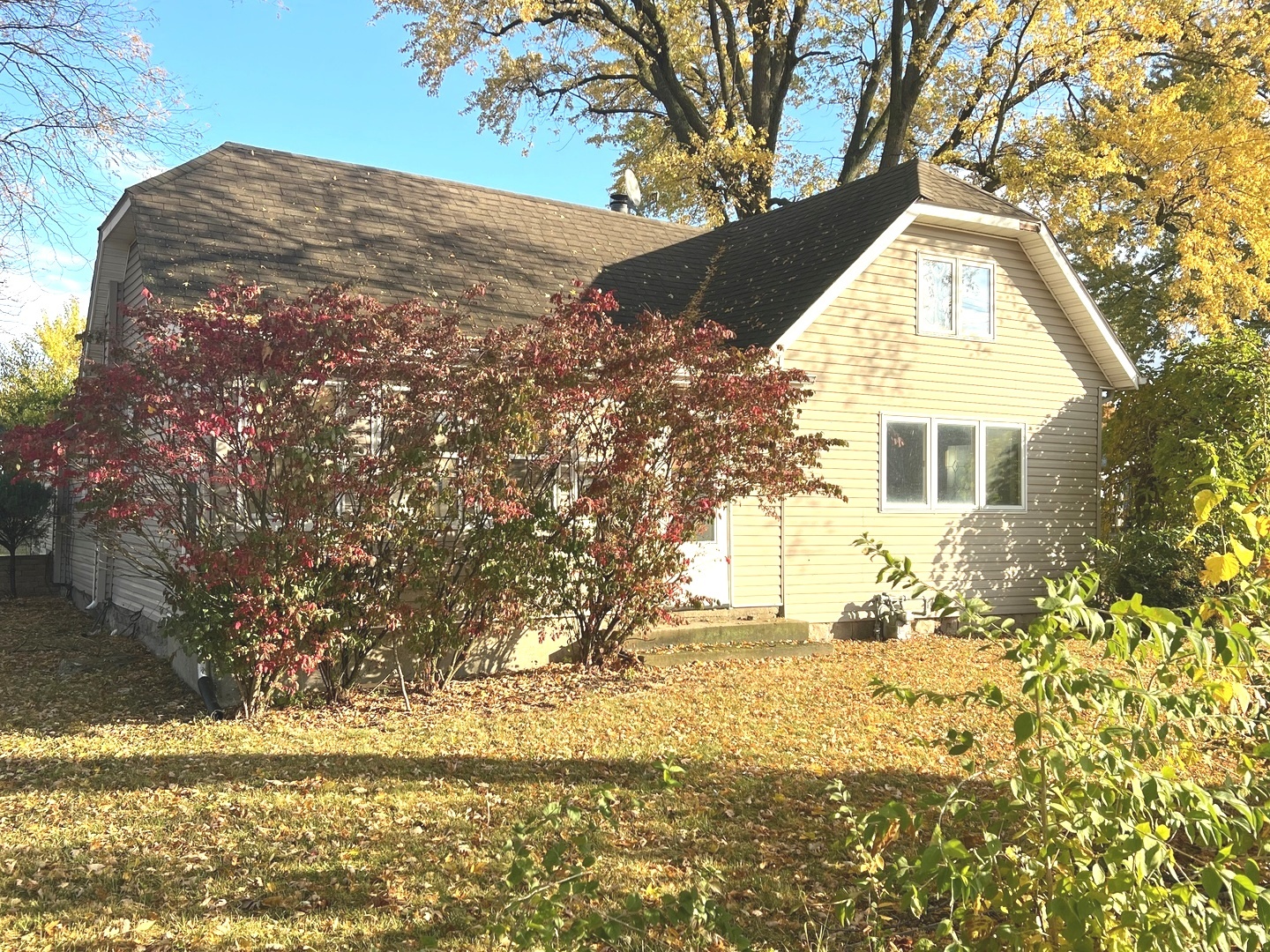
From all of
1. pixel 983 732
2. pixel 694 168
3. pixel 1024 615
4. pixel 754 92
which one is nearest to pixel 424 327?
pixel 983 732

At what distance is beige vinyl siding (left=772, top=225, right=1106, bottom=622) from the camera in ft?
44.0

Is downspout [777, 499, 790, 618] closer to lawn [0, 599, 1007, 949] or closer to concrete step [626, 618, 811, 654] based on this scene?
concrete step [626, 618, 811, 654]

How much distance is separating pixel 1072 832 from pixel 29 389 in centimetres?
2778

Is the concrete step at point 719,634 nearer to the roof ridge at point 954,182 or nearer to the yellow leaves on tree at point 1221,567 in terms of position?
the roof ridge at point 954,182

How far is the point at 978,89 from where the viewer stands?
24.6m

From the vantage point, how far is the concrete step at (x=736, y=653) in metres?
11.1

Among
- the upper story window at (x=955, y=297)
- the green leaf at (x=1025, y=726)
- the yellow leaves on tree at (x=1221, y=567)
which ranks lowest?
the green leaf at (x=1025, y=726)

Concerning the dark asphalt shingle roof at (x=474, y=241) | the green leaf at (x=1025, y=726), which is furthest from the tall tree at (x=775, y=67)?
→ the green leaf at (x=1025, y=726)

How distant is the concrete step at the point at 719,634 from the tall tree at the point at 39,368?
45.5 feet

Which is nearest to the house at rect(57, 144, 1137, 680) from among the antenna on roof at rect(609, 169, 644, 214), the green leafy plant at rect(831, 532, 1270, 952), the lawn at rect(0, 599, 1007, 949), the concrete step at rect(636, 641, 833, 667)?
the concrete step at rect(636, 641, 833, 667)

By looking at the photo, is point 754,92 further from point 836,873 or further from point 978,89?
point 836,873

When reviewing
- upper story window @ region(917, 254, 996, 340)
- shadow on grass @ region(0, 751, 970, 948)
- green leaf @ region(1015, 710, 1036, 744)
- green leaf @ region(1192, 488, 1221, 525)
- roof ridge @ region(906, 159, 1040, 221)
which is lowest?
shadow on grass @ region(0, 751, 970, 948)

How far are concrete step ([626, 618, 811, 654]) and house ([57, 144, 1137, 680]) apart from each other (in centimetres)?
71

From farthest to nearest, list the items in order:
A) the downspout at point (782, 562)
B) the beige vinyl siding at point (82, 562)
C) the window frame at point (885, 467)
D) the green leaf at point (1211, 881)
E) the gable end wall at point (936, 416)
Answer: the beige vinyl siding at point (82, 562) < the window frame at point (885, 467) < the gable end wall at point (936, 416) < the downspout at point (782, 562) < the green leaf at point (1211, 881)
